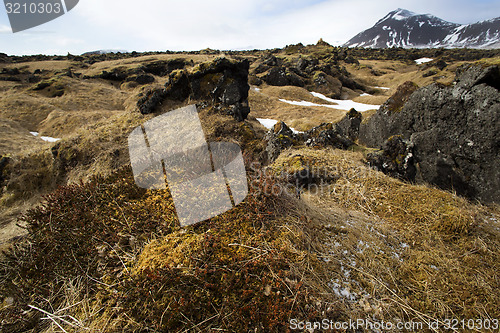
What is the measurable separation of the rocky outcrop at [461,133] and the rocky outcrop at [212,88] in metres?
7.41

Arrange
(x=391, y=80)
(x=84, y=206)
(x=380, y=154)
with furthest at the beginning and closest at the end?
1. (x=391, y=80)
2. (x=380, y=154)
3. (x=84, y=206)

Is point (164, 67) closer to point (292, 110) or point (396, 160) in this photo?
point (292, 110)

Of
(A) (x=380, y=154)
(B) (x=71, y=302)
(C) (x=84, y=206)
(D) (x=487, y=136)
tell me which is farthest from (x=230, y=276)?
(D) (x=487, y=136)

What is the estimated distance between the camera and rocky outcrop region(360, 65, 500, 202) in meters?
5.40

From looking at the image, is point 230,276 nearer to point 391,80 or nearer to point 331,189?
point 331,189

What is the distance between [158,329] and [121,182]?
2.72 m

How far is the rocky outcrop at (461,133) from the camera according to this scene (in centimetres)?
540

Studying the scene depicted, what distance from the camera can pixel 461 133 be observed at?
5.89m

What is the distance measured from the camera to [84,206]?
325 centimetres

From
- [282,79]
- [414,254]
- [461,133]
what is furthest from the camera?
[282,79]

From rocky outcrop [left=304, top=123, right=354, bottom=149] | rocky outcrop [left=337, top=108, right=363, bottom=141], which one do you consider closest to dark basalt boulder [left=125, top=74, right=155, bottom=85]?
rocky outcrop [left=337, top=108, right=363, bottom=141]

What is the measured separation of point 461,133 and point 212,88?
10344 mm

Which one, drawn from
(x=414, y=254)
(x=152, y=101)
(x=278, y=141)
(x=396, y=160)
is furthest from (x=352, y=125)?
(x=152, y=101)

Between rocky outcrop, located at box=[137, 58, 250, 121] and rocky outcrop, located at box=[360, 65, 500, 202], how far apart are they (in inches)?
292
